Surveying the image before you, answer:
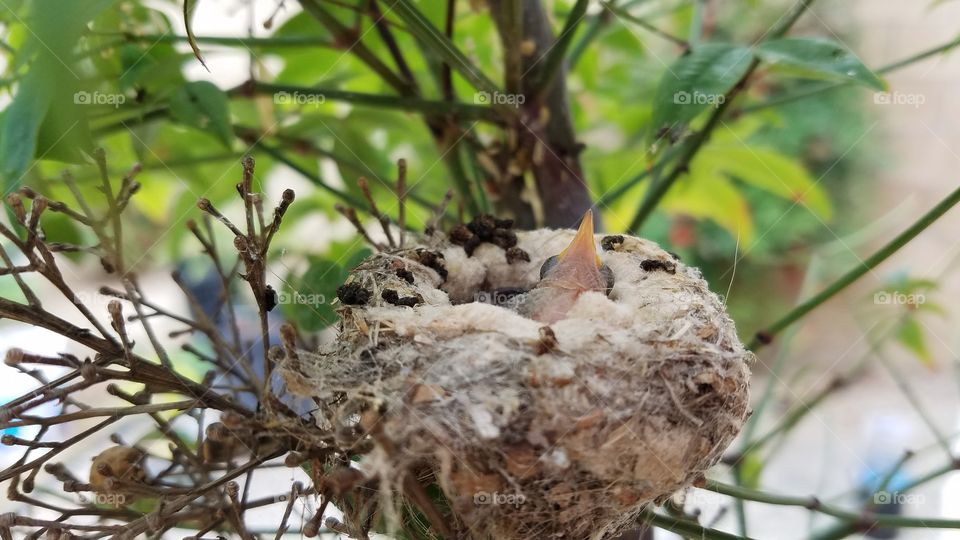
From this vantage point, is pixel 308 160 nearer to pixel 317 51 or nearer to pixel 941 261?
pixel 317 51

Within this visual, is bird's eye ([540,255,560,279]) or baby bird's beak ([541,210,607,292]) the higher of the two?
bird's eye ([540,255,560,279])

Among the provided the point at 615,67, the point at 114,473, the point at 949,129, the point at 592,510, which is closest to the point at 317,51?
the point at 615,67

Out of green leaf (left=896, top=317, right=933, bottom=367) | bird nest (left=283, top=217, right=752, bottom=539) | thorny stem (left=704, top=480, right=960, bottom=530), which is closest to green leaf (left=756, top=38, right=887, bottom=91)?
bird nest (left=283, top=217, right=752, bottom=539)

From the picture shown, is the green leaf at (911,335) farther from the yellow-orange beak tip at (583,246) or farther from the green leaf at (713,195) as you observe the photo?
the yellow-orange beak tip at (583,246)

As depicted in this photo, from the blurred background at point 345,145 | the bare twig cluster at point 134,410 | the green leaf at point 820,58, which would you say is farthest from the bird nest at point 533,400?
the green leaf at point 820,58

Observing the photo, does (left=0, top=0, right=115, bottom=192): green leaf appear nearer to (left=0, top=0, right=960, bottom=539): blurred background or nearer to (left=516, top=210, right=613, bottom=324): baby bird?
(left=0, top=0, right=960, bottom=539): blurred background

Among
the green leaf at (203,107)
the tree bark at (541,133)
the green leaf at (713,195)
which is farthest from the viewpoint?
the green leaf at (713,195)

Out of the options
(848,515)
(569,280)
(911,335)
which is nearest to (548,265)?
(569,280)
